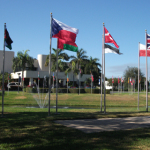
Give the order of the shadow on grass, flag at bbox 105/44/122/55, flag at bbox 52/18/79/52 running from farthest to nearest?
flag at bbox 105/44/122/55
flag at bbox 52/18/79/52
the shadow on grass

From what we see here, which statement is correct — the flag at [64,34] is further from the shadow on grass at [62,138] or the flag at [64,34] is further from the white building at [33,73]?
the white building at [33,73]

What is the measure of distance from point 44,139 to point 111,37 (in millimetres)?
9594

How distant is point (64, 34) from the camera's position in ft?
42.0

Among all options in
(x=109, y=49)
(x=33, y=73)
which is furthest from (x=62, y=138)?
(x=33, y=73)

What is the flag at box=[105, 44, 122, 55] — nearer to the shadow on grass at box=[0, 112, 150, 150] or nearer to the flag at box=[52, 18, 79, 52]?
the flag at box=[52, 18, 79, 52]

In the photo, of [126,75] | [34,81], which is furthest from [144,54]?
[126,75]

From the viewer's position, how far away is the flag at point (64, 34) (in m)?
12.7

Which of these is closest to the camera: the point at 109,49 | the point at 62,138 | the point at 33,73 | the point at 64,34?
the point at 62,138

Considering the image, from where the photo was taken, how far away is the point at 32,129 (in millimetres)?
8039

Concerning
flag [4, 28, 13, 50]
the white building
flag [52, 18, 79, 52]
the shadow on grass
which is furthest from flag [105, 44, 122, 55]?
the white building

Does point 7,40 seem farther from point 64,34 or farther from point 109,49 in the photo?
point 109,49

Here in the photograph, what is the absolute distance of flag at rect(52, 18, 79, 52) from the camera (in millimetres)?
12711

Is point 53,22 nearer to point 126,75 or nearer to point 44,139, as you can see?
point 44,139

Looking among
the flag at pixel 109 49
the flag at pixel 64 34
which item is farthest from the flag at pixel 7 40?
the flag at pixel 109 49
